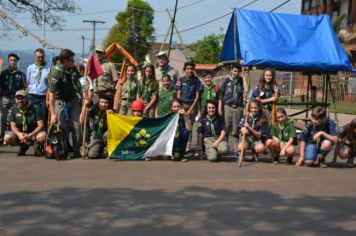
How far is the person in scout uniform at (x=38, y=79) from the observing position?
36.6 ft

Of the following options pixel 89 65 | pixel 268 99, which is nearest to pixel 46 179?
pixel 89 65

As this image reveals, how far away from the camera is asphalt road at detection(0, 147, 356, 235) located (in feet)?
17.3

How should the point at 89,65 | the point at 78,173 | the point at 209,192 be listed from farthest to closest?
the point at 89,65 → the point at 78,173 → the point at 209,192

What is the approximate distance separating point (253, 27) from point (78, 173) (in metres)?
5.71

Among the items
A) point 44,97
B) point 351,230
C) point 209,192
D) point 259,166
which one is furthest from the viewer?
point 44,97

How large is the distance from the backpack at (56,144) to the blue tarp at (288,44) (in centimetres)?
401


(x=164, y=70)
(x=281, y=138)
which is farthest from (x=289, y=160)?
(x=164, y=70)

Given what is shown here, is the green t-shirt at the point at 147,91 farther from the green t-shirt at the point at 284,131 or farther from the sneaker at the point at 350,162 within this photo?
the sneaker at the point at 350,162

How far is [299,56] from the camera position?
37.3 ft

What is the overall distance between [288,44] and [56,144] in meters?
5.56

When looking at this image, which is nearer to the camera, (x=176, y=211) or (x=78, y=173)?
(x=176, y=211)

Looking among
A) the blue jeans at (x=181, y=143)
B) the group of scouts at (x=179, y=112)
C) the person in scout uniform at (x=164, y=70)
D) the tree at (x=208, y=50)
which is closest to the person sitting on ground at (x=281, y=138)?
the group of scouts at (x=179, y=112)

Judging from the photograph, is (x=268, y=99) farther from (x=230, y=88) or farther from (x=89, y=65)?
(x=89, y=65)

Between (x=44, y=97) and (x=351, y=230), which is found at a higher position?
(x=44, y=97)
